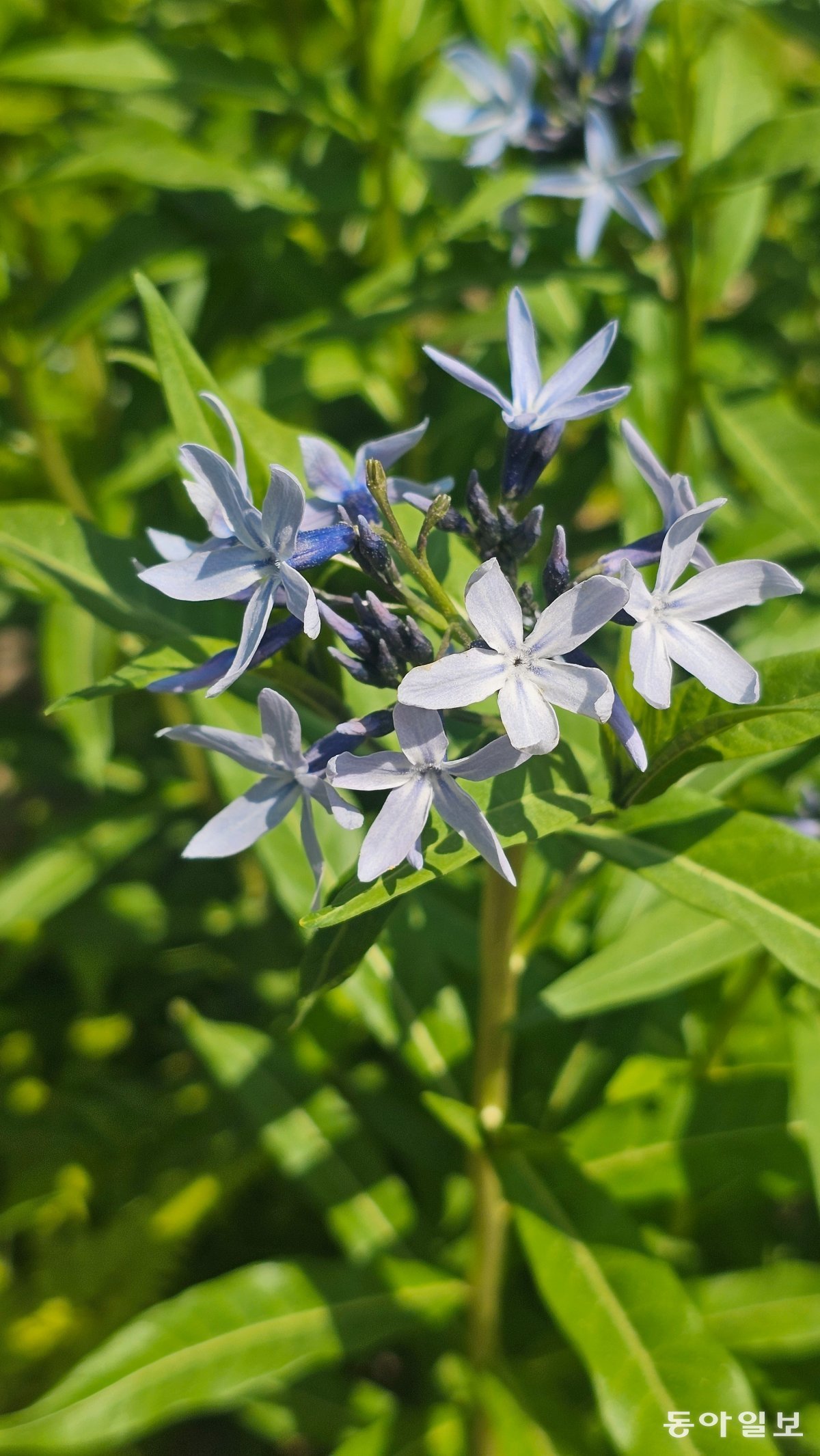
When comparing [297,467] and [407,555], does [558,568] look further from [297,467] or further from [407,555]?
[297,467]

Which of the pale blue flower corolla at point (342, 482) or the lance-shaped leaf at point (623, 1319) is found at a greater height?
the pale blue flower corolla at point (342, 482)

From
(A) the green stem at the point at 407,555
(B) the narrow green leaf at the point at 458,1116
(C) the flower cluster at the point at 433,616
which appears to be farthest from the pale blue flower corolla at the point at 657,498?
(B) the narrow green leaf at the point at 458,1116

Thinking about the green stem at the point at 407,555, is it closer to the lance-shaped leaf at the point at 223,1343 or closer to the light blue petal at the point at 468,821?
the light blue petal at the point at 468,821

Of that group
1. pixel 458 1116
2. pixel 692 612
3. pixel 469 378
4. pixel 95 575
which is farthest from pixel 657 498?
pixel 458 1116

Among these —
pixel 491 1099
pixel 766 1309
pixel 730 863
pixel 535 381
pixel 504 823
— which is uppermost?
pixel 535 381

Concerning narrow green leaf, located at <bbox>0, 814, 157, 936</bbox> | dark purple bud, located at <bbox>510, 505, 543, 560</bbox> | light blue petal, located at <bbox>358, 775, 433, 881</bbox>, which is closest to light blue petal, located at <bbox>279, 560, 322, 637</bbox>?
light blue petal, located at <bbox>358, 775, 433, 881</bbox>

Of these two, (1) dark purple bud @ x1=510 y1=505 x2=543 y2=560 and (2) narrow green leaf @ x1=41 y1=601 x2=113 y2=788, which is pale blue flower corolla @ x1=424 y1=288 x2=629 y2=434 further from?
(2) narrow green leaf @ x1=41 y1=601 x2=113 y2=788
